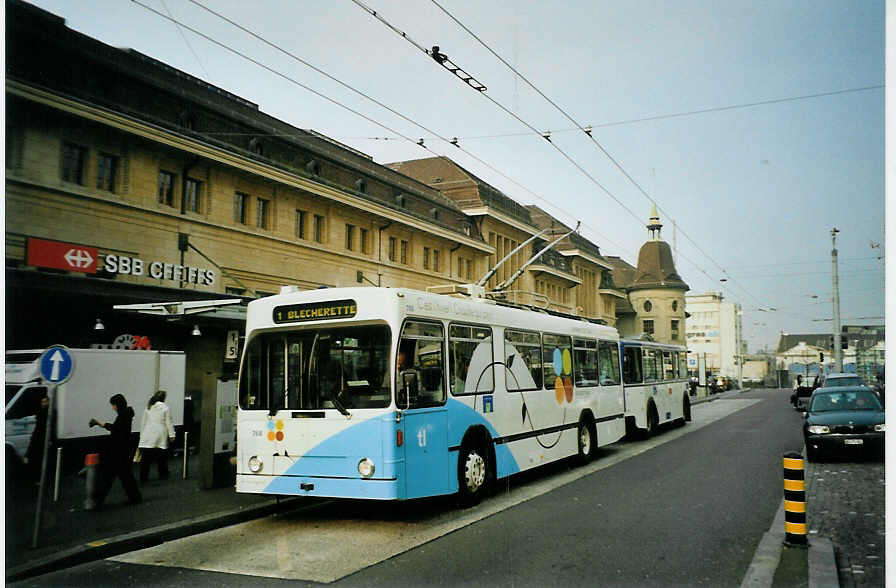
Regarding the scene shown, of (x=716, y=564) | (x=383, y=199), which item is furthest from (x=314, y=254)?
(x=716, y=564)

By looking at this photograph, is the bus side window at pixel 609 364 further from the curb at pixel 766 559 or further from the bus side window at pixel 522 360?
the curb at pixel 766 559

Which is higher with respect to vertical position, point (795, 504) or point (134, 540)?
point (795, 504)

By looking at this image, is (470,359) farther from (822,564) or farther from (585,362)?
(585,362)

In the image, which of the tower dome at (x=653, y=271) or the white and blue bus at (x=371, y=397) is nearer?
the white and blue bus at (x=371, y=397)

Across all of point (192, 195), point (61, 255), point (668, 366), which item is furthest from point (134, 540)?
point (668, 366)

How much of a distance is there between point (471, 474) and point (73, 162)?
34.6ft

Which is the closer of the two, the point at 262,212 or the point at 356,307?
the point at 356,307

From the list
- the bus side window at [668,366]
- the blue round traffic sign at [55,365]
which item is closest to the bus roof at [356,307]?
the blue round traffic sign at [55,365]

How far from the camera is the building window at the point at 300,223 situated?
25.3m

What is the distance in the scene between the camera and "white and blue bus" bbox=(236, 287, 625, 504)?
9094mm

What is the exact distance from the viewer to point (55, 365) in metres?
8.68

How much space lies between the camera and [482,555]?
24.9ft

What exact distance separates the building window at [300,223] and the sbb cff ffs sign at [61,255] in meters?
9.27

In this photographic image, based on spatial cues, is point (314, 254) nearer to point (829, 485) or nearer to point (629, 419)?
point (629, 419)
